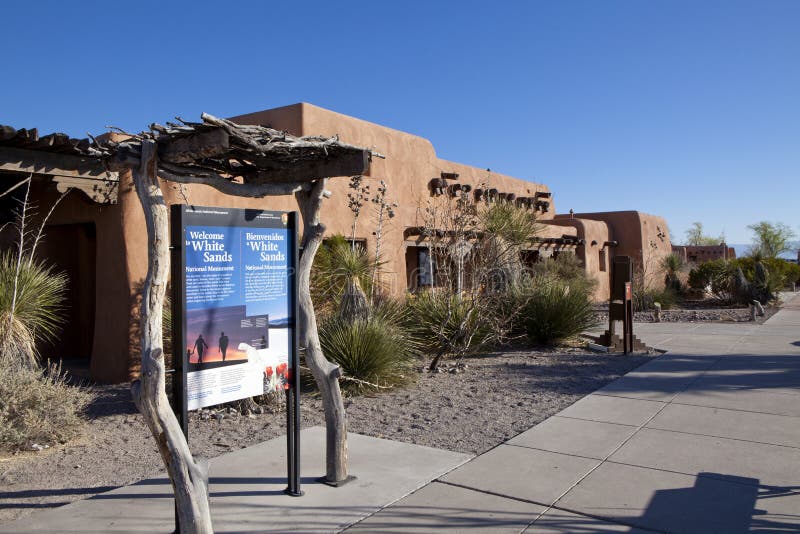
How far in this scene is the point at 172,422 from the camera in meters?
4.08

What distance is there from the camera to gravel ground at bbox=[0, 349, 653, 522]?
569cm

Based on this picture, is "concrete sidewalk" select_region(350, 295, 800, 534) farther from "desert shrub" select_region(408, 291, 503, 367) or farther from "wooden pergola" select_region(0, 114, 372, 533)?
"desert shrub" select_region(408, 291, 503, 367)

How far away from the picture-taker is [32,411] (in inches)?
253

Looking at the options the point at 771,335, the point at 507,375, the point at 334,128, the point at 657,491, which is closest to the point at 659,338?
the point at 771,335

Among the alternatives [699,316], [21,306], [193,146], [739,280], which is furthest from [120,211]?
Answer: [739,280]

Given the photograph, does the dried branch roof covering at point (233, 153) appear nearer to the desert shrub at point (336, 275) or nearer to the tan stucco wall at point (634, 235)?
the desert shrub at point (336, 275)

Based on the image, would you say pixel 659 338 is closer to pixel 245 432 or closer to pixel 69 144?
pixel 245 432

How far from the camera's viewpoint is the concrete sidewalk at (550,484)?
455cm

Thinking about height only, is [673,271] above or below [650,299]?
above

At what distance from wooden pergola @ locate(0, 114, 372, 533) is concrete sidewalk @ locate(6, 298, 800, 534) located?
0.59m

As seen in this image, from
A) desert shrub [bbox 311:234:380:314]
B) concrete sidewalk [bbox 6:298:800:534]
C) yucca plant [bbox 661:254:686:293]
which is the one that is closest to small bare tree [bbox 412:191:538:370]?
desert shrub [bbox 311:234:380:314]

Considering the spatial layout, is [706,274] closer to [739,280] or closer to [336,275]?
[739,280]

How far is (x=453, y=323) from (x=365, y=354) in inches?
110

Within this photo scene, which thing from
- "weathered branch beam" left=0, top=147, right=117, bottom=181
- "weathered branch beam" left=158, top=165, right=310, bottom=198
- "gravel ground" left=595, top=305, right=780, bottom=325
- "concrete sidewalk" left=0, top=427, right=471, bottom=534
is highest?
"weathered branch beam" left=0, top=147, right=117, bottom=181
